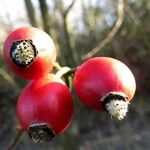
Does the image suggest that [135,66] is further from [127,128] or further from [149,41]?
[127,128]

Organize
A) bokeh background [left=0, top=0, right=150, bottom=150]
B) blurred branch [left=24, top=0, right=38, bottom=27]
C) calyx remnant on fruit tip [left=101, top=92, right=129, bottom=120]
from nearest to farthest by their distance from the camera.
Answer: calyx remnant on fruit tip [left=101, top=92, right=129, bottom=120] < blurred branch [left=24, top=0, right=38, bottom=27] < bokeh background [left=0, top=0, right=150, bottom=150]

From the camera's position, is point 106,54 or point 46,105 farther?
point 106,54

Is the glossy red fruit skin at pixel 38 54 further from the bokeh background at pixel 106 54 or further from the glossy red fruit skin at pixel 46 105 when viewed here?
Answer: the bokeh background at pixel 106 54

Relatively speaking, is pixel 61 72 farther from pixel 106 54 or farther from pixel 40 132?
pixel 106 54

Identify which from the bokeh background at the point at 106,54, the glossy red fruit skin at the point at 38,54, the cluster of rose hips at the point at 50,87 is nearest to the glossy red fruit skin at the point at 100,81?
the cluster of rose hips at the point at 50,87

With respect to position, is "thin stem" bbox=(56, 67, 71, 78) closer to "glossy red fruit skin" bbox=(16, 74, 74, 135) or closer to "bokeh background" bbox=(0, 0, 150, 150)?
"glossy red fruit skin" bbox=(16, 74, 74, 135)

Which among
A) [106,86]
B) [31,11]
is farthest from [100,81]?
[31,11]

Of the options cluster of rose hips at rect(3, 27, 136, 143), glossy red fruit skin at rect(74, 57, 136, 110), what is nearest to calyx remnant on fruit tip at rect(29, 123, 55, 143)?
cluster of rose hips at rect(3, 27, 136, 143)
